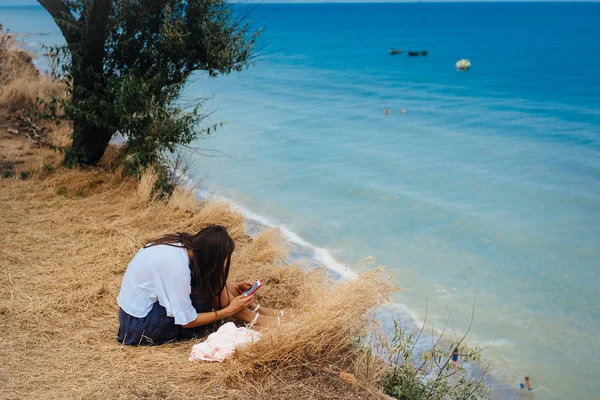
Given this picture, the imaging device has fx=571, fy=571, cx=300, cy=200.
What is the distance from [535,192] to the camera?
13992mm

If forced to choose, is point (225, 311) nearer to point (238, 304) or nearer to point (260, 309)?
point (238, 304)

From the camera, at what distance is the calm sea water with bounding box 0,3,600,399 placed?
8.59 meters

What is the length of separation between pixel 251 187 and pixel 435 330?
7.07 metres

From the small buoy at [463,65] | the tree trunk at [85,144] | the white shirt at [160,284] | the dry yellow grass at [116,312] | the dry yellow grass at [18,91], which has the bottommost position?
the dry yellow grass at [116,312]

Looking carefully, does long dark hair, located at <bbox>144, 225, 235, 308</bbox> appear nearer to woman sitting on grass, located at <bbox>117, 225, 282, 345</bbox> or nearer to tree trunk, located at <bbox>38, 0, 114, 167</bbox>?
woman sitting on grass, located at <bbox>117, 225, 282, 345</bbox>

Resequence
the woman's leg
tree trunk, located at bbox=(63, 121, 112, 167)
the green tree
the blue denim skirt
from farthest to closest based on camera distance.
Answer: tree trunk, located at bbox=(63, 121, 112, 167) < the green tree < the woman's leg < the blue denim skirt

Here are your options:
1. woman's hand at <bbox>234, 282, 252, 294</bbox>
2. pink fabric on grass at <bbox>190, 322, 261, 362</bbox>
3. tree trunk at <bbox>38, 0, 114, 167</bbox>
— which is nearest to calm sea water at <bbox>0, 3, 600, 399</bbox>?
tree trunk at <bbox>38, 0, 114, 167</bbox>

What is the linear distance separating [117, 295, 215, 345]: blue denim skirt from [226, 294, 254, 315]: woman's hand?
22 centimetres

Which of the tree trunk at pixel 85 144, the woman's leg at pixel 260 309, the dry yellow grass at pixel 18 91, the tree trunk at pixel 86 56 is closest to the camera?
the woman's leg at pixel 260 309

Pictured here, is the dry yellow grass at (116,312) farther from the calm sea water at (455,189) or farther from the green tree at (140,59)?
the calm sea water at (455,189)

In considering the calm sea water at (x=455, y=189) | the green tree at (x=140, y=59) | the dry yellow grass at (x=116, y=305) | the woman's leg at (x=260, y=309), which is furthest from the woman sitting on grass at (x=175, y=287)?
the green tree at (x=140, y=59)

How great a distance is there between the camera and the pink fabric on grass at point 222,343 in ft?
15.0

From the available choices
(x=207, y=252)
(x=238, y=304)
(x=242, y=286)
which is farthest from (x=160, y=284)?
(x=242, y=286)

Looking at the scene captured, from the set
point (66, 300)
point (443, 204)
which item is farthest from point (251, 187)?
point (66, 300)
